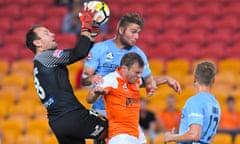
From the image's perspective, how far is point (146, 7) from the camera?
16.0m

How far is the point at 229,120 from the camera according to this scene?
12055mm

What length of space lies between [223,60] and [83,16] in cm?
715

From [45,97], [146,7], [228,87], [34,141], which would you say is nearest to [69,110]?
[45,97]

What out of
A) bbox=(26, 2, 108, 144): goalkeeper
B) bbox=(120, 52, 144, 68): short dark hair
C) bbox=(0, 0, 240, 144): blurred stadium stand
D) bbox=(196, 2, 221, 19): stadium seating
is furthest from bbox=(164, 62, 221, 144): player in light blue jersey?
bbox=(196, 2, 221, 19): stadium seating

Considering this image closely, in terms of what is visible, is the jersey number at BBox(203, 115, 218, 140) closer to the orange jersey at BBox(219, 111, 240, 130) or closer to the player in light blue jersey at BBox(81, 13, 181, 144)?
the player in light blue jersey at BBox(81, 13, 181, 144)

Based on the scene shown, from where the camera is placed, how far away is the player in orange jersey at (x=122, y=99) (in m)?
7.18

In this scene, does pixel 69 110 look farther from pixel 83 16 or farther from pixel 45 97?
pixel 83 16

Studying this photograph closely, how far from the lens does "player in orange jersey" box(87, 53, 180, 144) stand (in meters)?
7.18

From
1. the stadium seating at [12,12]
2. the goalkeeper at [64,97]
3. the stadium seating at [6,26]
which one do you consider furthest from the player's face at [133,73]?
the stadium seating at [12,12]

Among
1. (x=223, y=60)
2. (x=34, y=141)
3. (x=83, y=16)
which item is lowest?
(x=34, y=141)

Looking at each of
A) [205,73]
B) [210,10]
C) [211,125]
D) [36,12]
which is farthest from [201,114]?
[36,12]

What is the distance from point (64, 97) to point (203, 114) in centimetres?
124

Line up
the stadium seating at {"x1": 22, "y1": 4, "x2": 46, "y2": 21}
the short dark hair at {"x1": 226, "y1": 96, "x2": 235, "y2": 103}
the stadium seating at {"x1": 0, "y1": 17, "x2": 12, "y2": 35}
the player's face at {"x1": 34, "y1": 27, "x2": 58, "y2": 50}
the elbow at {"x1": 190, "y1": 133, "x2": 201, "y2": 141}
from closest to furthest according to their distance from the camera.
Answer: the elbow at {"x1": 190, "y1": 133, "x2": 201, "y2": 141} < the player's face at {"x1": 34, "y1": 27, "x2": 58, "y2": 50} < the short dark hair at {"x1": 226, "y1": 96, "x2": 235, "y2": 103} < the stadium seating at {"x1": 0, "y1": 17, "x2": 12, "y2": 35} < the stadium seating at {"x1": 22, "y1": 4, "x2": 46, "y2": 21}

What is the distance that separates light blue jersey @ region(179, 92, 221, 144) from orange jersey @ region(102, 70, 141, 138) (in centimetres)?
46
